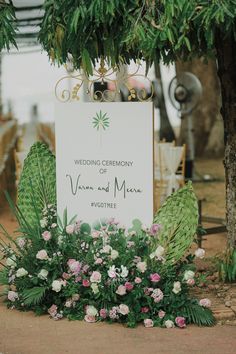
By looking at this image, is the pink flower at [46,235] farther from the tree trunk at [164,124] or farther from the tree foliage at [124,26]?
the tree trunk at [164,124]

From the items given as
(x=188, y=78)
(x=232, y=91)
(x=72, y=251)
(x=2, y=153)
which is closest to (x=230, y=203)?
(x=232, y=91)

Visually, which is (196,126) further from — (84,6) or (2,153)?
(84,6)

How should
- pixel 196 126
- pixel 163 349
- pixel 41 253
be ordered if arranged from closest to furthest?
pixel 163 349 < pixel 41 253 < pixel 196 126

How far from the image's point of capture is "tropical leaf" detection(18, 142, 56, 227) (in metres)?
7.30

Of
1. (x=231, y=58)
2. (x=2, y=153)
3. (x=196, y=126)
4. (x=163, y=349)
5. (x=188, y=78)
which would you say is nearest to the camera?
(x=163, y=349)

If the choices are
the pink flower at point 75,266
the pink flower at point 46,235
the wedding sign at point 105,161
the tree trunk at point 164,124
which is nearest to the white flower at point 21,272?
the pink flower at point 46,235

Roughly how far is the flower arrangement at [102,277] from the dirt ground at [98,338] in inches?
4.0

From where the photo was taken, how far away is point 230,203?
7.28 m

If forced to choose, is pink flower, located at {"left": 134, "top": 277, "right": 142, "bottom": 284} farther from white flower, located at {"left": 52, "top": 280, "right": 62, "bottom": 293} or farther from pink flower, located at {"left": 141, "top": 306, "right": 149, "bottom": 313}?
white flower, located at {"left": 52, "top": 280, "right": 62, "bottom": 293}

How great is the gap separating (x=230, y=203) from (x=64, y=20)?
214 centimetres

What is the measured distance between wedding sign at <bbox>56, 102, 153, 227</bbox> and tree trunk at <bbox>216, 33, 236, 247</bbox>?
94cm

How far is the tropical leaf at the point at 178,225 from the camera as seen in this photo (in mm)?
6500

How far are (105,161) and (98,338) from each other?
1.56 meters

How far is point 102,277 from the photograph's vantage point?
6297 millimetres
